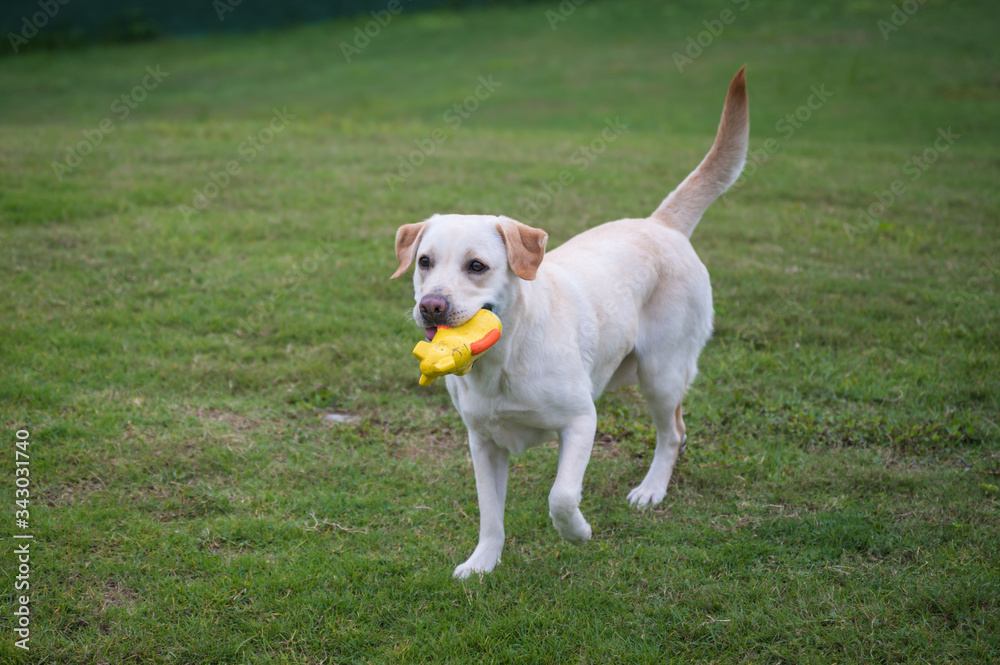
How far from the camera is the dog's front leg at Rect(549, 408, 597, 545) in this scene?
3.71 m

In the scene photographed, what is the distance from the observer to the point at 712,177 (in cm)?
515

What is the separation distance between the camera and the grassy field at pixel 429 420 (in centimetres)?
365

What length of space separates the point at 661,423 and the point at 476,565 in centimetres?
147

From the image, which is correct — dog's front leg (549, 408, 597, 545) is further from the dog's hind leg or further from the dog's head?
the dog's hind leg

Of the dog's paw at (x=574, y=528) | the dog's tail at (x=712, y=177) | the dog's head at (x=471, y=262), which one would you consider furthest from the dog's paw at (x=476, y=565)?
the dog's tail at (x=712, y=177)

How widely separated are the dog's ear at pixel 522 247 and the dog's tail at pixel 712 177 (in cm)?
157

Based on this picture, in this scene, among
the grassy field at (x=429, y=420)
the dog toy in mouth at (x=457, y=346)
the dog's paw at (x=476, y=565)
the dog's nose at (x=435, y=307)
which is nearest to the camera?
the dog toy in mouth at (x=457, y=346)

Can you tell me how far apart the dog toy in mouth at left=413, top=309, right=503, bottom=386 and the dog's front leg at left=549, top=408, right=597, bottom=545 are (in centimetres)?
68

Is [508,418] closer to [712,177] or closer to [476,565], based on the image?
[476,565]

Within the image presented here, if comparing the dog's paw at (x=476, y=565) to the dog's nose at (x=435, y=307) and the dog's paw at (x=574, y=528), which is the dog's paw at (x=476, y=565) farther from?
the dog's nose at (x=435, y=307)

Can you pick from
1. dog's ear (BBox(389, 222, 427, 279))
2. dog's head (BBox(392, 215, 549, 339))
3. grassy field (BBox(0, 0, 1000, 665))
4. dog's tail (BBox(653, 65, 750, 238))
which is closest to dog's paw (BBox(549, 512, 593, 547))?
grassy field (BBox(0, 0, 1000, 665))

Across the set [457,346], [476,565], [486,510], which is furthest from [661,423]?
[457,346]

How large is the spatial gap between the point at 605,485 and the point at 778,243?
190 inches

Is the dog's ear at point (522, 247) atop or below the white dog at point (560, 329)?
atop
